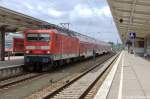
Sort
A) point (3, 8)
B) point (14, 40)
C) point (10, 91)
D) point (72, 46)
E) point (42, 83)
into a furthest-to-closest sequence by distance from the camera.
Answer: point (14, 40), point (72, 46), point (3, 8), point (42, 83), point (10, 91)

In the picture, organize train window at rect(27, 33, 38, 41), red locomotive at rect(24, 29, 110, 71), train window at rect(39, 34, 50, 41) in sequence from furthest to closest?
train window at rect(27, 33, 38, 41) → train window at rect(39, 34, 50, 41) → red locomotive at rect(24, 29, 110, 71)

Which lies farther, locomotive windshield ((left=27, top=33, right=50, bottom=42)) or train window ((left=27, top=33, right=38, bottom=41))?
train window ((left=27, top=33, right=38, bottom=41))

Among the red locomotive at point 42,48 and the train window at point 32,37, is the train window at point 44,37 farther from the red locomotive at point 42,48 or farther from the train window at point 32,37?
the train window at point 32,37

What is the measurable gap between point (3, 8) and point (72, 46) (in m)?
11.9

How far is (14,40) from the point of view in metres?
64.6

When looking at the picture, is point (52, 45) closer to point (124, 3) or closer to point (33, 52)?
point (33, 52)

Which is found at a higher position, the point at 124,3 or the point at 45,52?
the point at 124,3

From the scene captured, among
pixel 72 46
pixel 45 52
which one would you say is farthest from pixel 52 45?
pixel 72 46

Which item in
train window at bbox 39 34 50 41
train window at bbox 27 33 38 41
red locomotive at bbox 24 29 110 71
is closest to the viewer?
red locomotive at bbox 24 29 110 71

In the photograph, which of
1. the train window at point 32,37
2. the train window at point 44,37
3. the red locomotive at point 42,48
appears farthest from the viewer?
the train window at point 32,37

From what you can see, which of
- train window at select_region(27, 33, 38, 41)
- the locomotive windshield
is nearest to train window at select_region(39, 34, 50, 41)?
the locomotive windshield

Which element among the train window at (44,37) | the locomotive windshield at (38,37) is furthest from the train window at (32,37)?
the train window at (44,37)

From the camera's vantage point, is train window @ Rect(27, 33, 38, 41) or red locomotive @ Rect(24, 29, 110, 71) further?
train window @ Rect(27, 33, 38, 41)

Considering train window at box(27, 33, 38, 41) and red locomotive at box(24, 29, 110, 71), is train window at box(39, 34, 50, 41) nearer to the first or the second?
red locomotive at box(24, 29, 110, 71)
